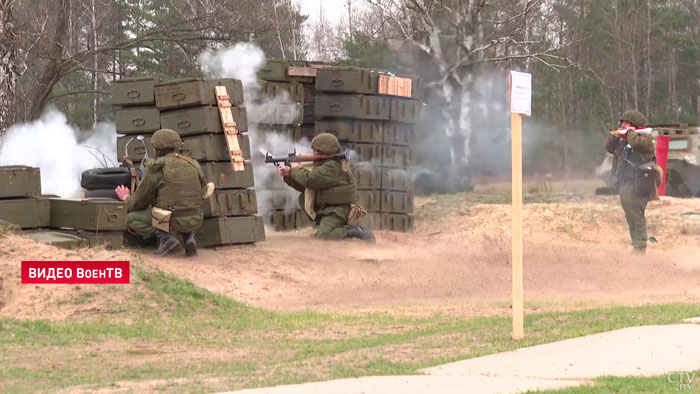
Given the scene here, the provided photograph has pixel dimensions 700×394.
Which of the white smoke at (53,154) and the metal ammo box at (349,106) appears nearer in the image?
the white smoke at (53,154)

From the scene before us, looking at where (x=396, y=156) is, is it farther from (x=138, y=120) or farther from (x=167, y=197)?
(x=167, y=197)

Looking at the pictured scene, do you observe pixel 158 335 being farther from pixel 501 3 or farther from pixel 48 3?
pixel 48 3

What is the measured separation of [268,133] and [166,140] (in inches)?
211

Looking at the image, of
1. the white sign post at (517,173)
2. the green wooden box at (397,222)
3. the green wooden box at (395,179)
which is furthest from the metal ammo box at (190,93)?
the white sign post at (517,173)

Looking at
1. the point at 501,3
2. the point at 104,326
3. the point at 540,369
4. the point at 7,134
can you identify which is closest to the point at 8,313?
the point at 104,326

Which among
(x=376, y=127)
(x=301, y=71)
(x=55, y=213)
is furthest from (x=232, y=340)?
(x=301, y=71)

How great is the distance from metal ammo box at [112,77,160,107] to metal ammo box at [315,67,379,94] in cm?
441

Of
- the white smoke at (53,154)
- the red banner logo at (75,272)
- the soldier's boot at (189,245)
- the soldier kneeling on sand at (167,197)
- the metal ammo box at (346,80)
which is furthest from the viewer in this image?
the metal ammo box at (346,80)

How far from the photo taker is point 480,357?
10.0 meters

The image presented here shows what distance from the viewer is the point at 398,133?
74.8 feet

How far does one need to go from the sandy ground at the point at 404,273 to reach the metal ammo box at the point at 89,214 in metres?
0.53

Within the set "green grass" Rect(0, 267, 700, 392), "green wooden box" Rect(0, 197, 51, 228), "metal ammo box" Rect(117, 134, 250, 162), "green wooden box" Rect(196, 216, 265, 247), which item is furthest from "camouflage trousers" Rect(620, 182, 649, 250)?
"green wooden box" Rect(0, 197, 51, 228)

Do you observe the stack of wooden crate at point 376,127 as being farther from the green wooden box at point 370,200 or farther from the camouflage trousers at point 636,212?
the camouflage trousers at point 636,212

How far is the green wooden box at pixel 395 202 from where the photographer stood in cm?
2262
